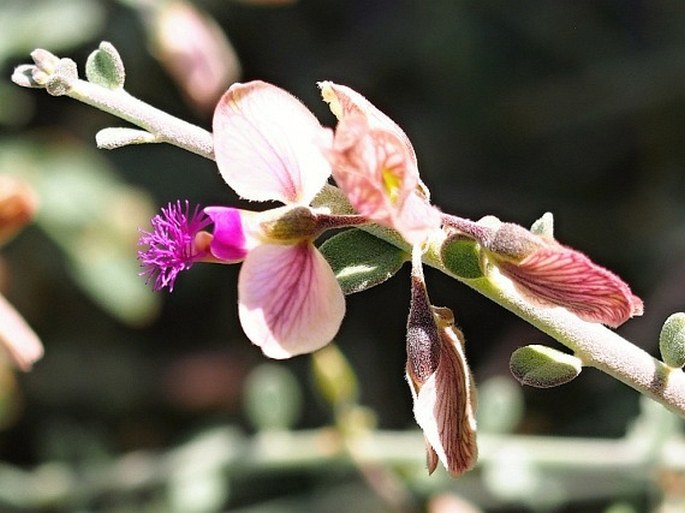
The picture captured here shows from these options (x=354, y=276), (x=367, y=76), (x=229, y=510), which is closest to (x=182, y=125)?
(x=354, y=276)

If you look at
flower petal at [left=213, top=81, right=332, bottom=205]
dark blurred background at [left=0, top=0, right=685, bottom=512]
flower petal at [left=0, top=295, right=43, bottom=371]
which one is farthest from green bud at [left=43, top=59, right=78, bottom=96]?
dark blurred background at [left=0, top=0, right=685, bottom=512]

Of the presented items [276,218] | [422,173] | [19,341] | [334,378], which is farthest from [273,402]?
[276,218]

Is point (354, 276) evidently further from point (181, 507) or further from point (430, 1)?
point (430, 1)

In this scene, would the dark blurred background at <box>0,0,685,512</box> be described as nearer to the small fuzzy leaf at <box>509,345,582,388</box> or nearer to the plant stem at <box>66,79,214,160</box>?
the plant stem at <box>66,79,214,160</box>

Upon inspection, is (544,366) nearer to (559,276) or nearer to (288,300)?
(559,276)

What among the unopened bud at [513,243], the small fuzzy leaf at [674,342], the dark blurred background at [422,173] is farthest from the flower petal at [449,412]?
the dark blurred background at [422,173]
